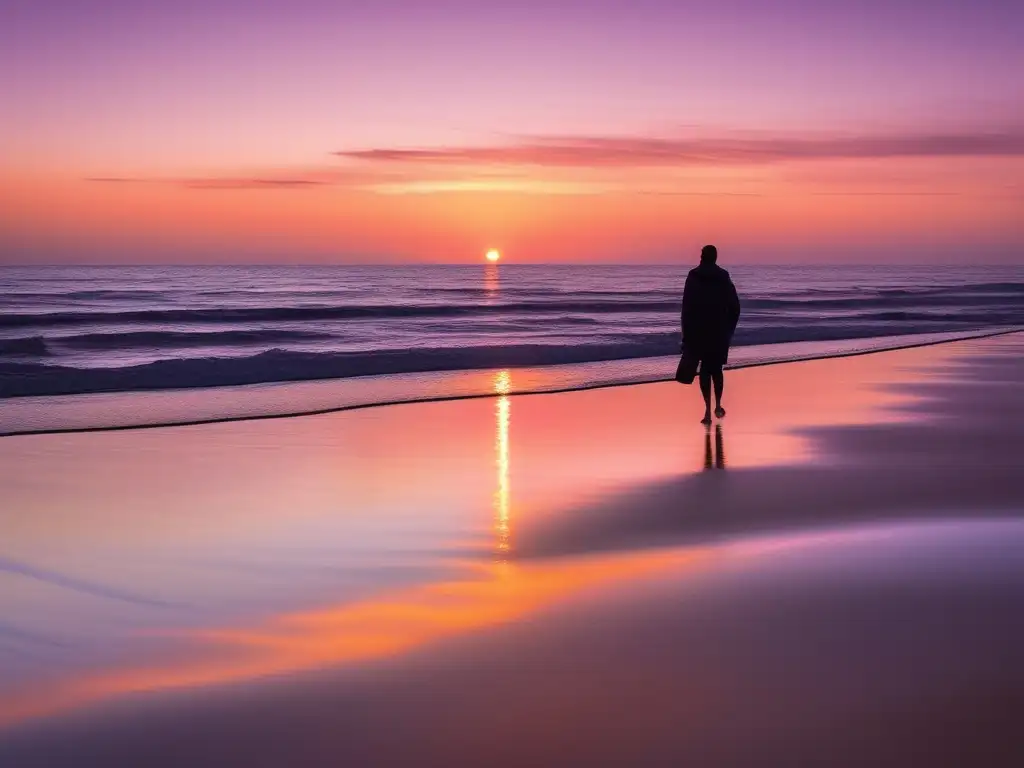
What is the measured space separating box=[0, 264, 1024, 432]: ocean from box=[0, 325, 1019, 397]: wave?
0.05m

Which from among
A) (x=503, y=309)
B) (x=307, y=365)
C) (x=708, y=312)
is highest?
(x=708, y=312)

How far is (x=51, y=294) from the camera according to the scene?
2336 inches

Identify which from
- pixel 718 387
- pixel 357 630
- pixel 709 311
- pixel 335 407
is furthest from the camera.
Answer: pixel 335 407

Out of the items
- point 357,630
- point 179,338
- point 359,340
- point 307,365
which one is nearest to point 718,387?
point 357,630

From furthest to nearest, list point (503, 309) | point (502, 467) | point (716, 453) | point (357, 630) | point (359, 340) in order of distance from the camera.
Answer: point (503, 309) < point (359, 340) < point (716, 453) < point (502, 467) < point (357, 630)

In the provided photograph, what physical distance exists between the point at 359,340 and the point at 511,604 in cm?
2667

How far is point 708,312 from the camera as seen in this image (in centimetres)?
1228

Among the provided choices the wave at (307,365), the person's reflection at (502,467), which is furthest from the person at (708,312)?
the wave at (307,365)

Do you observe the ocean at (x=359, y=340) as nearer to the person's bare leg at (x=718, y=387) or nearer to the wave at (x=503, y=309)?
the wave at (x=503, y=309)

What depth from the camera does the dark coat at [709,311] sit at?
12242 mm

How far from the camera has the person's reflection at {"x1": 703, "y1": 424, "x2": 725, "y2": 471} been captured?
32.2 feet

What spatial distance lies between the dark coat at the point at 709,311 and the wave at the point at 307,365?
8236 millimetres

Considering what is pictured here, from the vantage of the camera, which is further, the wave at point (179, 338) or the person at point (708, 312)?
the wave at point (179, 338)

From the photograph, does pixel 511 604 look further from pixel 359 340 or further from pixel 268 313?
pixel 268 313
